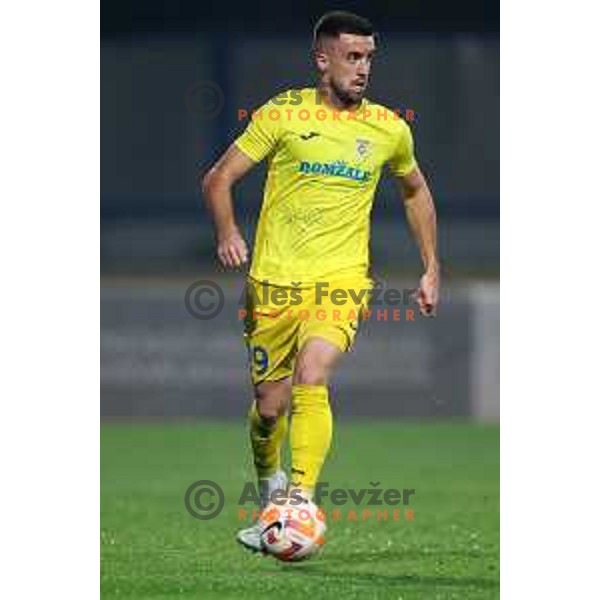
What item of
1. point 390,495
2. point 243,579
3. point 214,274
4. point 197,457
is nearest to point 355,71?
point 243,579

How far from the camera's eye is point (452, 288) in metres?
22.0

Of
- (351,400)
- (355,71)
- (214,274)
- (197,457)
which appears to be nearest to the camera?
(355,71)

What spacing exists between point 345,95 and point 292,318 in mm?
1112

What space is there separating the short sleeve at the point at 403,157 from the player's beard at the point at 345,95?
287mm

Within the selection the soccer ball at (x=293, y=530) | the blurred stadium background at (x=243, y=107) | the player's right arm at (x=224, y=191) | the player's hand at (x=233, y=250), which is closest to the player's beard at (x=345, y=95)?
the player's right arm at (x=224, y=191)

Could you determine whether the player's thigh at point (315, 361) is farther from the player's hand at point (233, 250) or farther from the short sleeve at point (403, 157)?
the short sleeve at point (403, 157)

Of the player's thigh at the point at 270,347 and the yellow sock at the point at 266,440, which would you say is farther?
the yellow sock at the point at 266,440

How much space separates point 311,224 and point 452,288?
999cm

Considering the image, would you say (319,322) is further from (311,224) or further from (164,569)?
(164,569)

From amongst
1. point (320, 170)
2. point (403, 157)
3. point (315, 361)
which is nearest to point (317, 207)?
point (320, 170)

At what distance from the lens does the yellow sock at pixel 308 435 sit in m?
11.9

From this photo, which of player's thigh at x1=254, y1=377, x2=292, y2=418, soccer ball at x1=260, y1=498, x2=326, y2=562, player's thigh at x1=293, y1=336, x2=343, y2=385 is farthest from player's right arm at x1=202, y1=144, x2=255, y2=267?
soccer ball at x1=260, y1=498, x2=326, y2=562

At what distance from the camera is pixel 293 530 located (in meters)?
11.6

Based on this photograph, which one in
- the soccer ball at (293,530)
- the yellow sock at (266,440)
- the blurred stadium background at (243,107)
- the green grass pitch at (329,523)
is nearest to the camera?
the soccer ball at (293,530)
